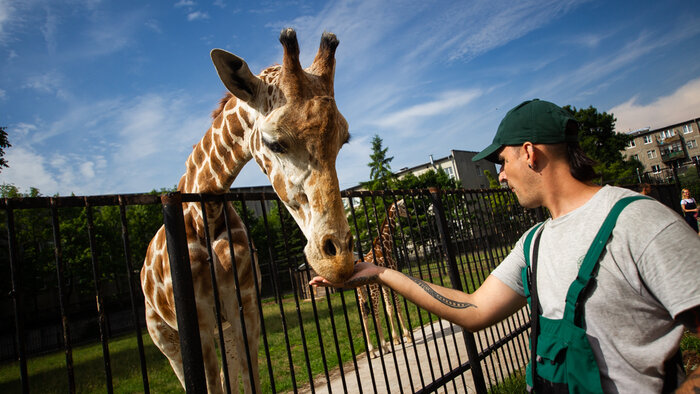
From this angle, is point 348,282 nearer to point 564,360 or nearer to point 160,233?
point 564,360

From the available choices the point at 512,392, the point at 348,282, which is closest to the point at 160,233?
the point at 348,282

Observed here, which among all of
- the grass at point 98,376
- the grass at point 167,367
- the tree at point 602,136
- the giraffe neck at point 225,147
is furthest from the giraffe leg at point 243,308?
the tree at point 602,136

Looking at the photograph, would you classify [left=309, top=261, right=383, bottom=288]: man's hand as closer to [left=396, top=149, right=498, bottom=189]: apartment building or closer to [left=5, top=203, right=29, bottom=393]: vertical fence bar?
[left=5, top=203, right=29, bottom=393]: vertical fence bar

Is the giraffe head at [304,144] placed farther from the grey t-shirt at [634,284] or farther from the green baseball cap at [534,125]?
the grey t-shirt at [634,284]

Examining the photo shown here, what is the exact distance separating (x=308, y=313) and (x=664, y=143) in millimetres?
93614

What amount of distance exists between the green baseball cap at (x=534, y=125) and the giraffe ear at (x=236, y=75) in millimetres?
1754

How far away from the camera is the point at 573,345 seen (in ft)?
4.30

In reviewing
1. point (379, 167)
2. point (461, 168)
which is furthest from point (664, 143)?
point (379, 167)

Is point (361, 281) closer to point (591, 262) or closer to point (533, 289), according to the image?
point (533, 289)

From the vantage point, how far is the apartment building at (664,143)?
244 ft

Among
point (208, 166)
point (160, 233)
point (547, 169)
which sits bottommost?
point (547, 169)

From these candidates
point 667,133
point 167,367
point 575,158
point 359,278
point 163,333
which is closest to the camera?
point 575,158

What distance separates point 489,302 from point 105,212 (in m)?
37.9

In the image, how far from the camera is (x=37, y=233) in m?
23.4
